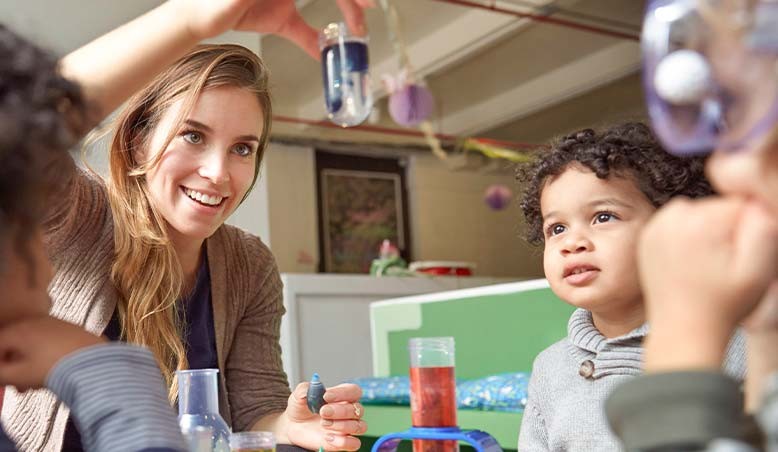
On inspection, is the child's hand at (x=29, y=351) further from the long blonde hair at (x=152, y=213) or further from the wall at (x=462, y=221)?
the wall at (x=462, y=221)

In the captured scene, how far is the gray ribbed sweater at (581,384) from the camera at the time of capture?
1.18 meters

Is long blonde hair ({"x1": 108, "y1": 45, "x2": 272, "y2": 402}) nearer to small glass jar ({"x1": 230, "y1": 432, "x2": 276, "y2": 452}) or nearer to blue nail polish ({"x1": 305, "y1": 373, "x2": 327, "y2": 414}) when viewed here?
blue nail polish ({"x1": 305, "y1": 373, "x2": 327, "y2": 414})

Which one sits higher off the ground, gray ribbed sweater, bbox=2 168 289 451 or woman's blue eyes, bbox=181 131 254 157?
woman's blue eyes, bbox=181 131 254 157

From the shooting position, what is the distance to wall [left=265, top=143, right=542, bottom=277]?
631cm

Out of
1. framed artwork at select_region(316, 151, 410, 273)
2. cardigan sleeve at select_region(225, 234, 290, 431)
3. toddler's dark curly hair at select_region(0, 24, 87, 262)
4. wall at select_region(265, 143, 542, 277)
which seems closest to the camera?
toddler's dark curly hair at select_region(0, 24, 87, 262)

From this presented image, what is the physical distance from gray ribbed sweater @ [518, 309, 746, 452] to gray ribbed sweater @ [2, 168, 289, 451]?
0.42 m

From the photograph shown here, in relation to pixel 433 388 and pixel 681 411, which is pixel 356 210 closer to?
pixel 433 388

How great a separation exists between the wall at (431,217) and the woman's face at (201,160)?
4817 millimetres

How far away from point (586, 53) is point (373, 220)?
6.64 feet

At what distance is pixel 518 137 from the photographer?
729 centimetres

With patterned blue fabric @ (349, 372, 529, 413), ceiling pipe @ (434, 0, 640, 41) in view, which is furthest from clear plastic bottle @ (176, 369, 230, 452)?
ceiling pipe @ (434, 0, 640, 41)

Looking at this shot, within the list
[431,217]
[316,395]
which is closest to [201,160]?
[316,395]

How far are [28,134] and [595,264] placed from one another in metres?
0.88

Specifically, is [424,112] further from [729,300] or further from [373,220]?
[729,300]
